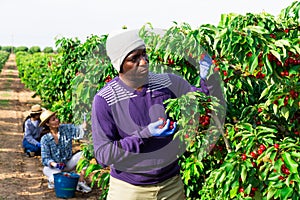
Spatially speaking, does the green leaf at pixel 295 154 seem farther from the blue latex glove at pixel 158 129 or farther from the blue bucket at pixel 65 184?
the blue bucket at pixel 65 184

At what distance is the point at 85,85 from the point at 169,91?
233 cm

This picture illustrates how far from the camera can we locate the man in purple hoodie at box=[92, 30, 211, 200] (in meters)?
2.45

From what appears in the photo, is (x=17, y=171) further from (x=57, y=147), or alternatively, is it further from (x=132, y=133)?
(x=132, y=133)

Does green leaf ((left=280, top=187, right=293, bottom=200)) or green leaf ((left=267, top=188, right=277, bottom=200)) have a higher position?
green leaf ((left=280, top=187, right=293, bottom=200))

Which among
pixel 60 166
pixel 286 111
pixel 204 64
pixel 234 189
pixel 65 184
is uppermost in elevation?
pixel 204 64

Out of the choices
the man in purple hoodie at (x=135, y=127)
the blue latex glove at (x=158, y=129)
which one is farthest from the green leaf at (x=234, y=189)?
the blue latex glove at (x=158, y=129)

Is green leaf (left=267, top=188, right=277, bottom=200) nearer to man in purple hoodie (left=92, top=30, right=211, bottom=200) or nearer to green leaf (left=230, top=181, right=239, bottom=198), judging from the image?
green leaf (left=230, top=181, right=239, bottom=198)

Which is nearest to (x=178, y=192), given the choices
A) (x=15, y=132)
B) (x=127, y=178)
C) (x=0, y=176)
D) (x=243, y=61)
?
(x=127, y=178)

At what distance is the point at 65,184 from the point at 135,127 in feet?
10.5

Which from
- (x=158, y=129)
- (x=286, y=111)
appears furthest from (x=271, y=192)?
(x=158, y=129)

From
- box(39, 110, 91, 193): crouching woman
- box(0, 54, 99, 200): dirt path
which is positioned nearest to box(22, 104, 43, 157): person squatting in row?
box(0, 54, 99, 200): dirt path

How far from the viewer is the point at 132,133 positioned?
100 inches

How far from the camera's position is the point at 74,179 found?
5547 millimetres

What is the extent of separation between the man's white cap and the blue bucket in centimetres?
332
